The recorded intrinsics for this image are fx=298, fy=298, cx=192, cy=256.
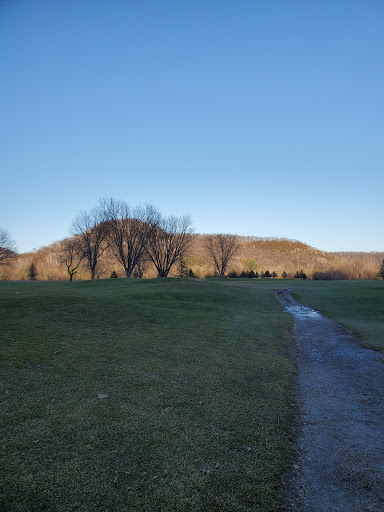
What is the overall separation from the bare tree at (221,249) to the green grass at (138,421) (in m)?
70.2

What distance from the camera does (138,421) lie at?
17.3 feet

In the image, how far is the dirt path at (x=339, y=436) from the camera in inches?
148

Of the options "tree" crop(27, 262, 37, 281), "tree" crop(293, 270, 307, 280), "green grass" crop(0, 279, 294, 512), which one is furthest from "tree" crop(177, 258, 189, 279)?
"green grass" crop(0, 279, 294, 512)

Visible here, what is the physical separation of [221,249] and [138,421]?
7747 cm

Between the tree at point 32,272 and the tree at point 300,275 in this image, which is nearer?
the tree at point 32,272

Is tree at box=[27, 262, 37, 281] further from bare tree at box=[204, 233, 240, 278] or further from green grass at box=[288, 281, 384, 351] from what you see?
green grass at box=[288, 281, 384, 351]

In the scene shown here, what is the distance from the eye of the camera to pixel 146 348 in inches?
393

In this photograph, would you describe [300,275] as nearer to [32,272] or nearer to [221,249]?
[221,249]

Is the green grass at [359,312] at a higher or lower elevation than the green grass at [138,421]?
lower

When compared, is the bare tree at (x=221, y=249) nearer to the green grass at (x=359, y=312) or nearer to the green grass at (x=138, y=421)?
the green grass at (x=359, y=312)

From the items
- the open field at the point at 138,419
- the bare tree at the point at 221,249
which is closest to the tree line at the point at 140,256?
the bare tree at the point at 221,249

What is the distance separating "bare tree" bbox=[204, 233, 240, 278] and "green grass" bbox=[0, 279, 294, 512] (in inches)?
2764

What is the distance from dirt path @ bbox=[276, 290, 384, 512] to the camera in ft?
12.4

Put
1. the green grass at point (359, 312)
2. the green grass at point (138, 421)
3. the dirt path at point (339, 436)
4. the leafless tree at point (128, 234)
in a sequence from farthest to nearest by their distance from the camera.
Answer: the leafless tree at point (128, 234) < the green grass at point (359, 312) < the dirt path at point (339, 436) < the green grass at point (138, 421)
